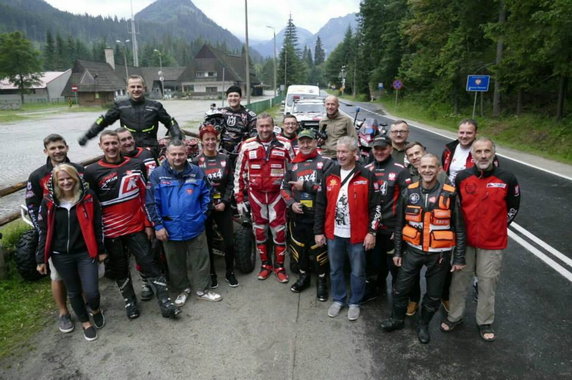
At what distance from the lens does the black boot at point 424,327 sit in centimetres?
379

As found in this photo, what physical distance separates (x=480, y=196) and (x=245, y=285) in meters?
3.02

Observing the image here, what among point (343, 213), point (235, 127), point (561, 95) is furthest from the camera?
point (561, 95)

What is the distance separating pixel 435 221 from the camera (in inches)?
142

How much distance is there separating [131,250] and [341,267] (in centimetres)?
242

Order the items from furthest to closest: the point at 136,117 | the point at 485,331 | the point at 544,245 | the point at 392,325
Result: the point at 544,245
the point at 136,117
the point at 392,325
the point at 485,331

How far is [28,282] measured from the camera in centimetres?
491

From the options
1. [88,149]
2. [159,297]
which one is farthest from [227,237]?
[88,149]

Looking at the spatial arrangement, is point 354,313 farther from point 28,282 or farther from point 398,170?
point 28,282

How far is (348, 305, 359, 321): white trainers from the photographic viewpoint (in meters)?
4.19

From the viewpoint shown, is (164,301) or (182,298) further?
(182,298)

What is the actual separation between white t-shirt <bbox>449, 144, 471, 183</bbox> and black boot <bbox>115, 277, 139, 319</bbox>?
4.09 m

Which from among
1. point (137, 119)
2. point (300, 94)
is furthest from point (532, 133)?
point (137, 119)

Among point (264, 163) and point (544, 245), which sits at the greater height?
point (264, 163)

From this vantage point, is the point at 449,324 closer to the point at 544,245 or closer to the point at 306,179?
the point at 306,179
